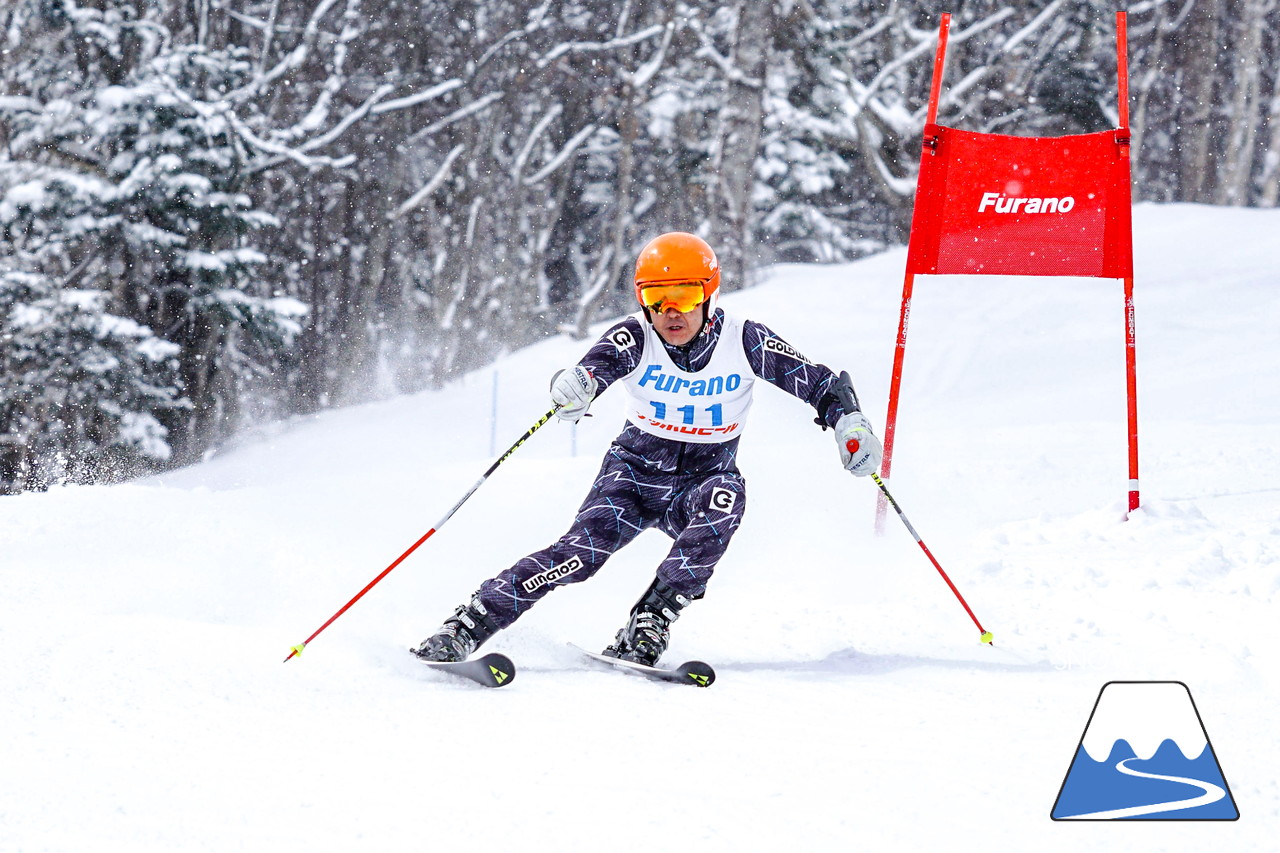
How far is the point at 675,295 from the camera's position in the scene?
4324 millimetres

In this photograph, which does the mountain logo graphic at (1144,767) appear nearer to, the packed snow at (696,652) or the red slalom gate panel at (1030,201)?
the packed snow at (696,652)

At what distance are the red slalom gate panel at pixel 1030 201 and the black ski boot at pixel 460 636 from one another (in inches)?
129

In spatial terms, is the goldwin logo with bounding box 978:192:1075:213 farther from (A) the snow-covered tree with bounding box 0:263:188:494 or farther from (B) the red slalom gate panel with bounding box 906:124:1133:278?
(A) the snow-covered tree with bounding box 0:263:188:494

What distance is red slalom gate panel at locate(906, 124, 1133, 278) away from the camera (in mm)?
6301

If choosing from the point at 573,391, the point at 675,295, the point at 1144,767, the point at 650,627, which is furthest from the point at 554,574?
the point at 1144,767

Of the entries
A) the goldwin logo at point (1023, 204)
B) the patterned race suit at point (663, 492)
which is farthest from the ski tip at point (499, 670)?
the goldwin logo at point (1023, 204)

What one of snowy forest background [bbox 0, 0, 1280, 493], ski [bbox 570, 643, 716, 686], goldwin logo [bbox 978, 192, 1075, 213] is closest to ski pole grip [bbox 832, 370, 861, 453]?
ski [bbox 570, 643, 716, 686]

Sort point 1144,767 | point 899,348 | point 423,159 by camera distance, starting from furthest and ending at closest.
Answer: point 423,159
point 899,348
point 1144,767

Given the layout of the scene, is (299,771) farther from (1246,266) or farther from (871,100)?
(871,100)

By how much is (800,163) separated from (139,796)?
Answer: 22.9m

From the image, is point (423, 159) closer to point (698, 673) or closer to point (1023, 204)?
point (1023, 204)

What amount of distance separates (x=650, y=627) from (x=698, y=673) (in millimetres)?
410

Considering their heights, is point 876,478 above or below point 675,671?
above

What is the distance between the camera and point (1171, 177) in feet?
112
